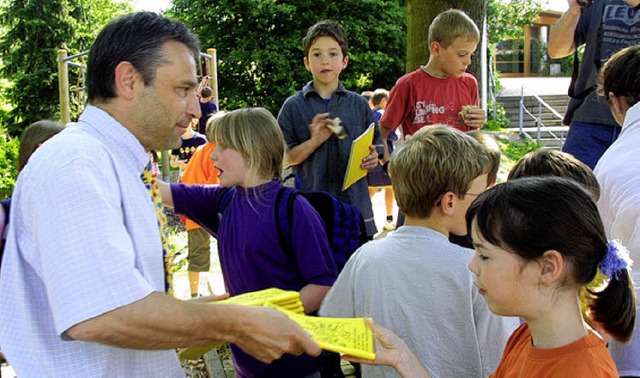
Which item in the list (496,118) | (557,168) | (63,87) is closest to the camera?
(557,168)

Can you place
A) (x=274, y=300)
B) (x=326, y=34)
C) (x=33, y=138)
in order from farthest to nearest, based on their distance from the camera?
(x=326, y=34) → (x=33, y=138) → (x=274, y=300)

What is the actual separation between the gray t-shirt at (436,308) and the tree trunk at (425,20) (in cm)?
479

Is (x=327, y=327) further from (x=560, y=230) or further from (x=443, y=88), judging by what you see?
(x=443, y=88)

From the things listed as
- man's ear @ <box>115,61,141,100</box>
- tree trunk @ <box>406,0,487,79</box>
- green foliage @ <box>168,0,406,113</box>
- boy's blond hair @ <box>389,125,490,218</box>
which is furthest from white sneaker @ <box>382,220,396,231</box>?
green foliage @ <box>168,0,406,113</box>

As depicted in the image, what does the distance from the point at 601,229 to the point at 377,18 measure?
2280cm

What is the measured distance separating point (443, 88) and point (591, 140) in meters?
1.01

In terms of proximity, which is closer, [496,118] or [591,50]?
[591,50]

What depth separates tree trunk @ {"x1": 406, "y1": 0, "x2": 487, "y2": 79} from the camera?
666 cm

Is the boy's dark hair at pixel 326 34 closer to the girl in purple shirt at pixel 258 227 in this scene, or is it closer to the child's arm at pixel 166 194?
the girl in purple shirt at pixel 258 227

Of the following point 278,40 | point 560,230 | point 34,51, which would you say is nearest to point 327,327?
point 560,230

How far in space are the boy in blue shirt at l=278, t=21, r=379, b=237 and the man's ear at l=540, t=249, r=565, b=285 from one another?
229cm

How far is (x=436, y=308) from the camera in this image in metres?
2.13

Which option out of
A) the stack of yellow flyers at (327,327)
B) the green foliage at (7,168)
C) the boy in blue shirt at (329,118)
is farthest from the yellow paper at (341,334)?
the green foliage at (7,168)

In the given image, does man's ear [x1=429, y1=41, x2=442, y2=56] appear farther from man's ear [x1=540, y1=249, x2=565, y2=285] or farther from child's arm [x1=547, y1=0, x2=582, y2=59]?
man's ear [x1=540, y1=249, x2=565, y2=285]
